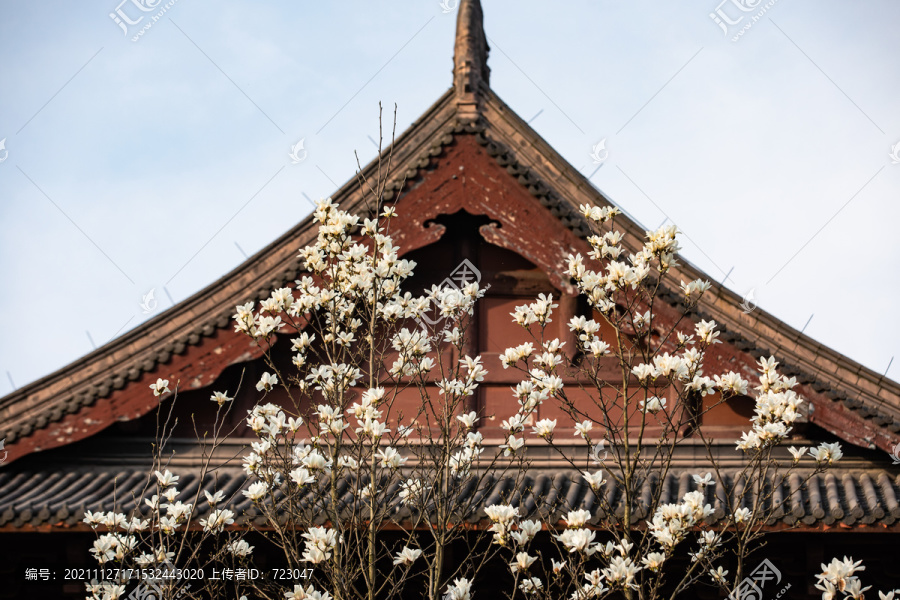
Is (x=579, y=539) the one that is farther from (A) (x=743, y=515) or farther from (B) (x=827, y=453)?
(B) (x=827, y=453)

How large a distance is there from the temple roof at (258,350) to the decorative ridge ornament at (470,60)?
77 centimetres

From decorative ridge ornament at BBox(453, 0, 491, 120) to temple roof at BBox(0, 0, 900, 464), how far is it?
769mm

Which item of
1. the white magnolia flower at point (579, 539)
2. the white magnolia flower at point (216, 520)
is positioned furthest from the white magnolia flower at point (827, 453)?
the white magnolia flower at point (216, 520)

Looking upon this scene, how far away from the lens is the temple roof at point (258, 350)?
23.9 ft

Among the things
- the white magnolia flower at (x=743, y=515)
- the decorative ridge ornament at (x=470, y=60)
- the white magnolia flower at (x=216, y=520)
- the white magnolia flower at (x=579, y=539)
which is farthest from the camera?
the decorative ridge ornament at (x=470, y=60)

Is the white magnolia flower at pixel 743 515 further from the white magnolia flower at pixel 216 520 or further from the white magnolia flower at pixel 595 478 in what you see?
the white magnolia flower at pixel 216 520

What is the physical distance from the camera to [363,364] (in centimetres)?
800

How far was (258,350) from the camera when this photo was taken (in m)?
7.59

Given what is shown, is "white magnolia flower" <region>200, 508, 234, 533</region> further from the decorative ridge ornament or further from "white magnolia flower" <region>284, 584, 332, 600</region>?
the decorative ridge ornament

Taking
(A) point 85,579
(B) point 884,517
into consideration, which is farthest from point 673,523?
(A) point 85,579

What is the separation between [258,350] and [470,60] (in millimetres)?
3617

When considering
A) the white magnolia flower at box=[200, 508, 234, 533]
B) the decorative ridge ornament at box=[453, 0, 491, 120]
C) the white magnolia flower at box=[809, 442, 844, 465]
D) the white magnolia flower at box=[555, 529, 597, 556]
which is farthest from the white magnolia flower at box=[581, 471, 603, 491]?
the decorative ridge ornament at box=[453, 0, 491, 120]

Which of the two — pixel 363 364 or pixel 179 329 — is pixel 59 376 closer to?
pixel 179 329

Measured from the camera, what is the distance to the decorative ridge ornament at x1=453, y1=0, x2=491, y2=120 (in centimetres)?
874
